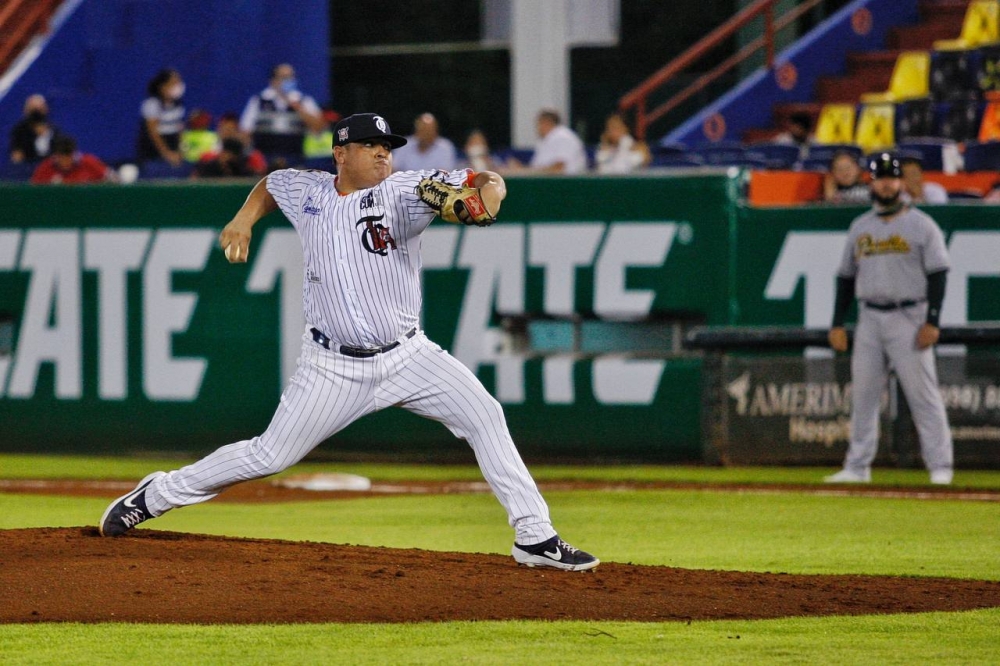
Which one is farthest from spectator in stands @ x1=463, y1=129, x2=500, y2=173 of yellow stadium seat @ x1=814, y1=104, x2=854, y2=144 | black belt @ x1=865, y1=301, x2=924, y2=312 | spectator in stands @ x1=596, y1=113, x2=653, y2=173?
black belt @ x1=865, y1=301, x2=924, y2=312

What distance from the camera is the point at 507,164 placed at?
21.2 m

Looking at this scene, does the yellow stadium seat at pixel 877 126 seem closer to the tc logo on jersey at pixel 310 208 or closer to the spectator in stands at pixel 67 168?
the spectator in stands at pixel 67 168

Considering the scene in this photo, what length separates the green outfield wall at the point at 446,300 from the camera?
1278cm


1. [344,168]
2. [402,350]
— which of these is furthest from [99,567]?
[344,168]

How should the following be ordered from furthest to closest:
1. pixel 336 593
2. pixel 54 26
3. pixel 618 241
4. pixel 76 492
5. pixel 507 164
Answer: pixel 54 26 → pixel 507 164 → pixel 618 241 → pixel 76 492 → pixel 336 593

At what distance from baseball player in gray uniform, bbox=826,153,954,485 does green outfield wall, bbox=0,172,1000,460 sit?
1.16 meters

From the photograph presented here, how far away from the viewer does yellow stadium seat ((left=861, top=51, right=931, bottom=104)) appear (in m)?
19.8

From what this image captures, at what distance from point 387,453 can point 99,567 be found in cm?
694

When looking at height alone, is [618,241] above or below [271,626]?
above

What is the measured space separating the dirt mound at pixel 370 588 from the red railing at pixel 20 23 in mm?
19637

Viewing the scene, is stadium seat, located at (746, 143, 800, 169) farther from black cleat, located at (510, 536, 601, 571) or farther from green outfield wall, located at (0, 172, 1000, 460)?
black cleat, located at (510, 536, 601, 571)

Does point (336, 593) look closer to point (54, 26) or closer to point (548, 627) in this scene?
point (548, 627)

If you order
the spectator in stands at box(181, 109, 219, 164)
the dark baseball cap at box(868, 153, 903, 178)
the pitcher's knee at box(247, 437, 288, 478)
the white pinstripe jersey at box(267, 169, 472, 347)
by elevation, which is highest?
the spectator in stands at box(181, 109, 219, 164)

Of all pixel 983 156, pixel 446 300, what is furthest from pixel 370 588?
pixel 983 156
